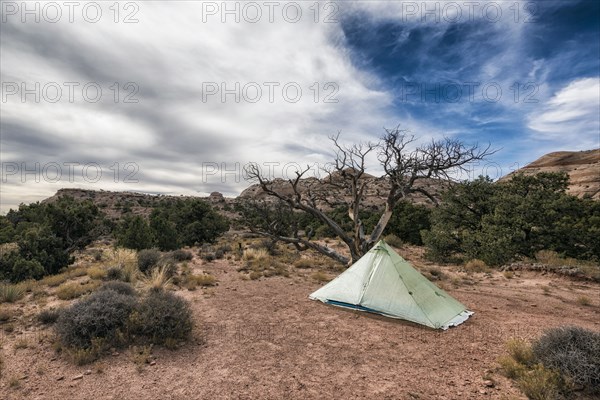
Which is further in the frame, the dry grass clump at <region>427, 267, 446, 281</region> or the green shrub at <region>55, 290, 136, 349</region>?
the dry grass clump at <region>427, 267, 446, 281</region>

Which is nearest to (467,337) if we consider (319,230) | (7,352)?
(7,352)

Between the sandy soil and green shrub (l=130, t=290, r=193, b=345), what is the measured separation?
35 cm

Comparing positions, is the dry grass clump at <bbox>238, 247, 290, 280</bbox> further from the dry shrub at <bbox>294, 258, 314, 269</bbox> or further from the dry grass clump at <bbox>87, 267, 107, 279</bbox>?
the dry grass clump at <bbox>87, 267, 107, 279</bbox>

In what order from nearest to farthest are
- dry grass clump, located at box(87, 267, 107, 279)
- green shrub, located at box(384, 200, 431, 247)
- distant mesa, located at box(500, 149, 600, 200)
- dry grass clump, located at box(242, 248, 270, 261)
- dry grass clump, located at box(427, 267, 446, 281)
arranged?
dry grass clump, located at box(87, 267, 107, 279)
dry grass clump, located at box(427, 267, 446, 281)
dry grass clump, located at box(242, 248, 270, 261)
green shrub, located at box(384, 200, 431, 247)
distant mesa, located at box(500, 149, 600, 200)

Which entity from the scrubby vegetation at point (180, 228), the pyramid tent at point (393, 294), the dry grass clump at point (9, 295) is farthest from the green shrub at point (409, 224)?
the dry grass clump at point (9, 295)

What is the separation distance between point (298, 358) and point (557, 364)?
4.37 metres

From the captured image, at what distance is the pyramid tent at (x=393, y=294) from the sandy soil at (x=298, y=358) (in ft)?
0.86

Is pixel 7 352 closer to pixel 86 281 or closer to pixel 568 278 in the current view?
pixel 86 281

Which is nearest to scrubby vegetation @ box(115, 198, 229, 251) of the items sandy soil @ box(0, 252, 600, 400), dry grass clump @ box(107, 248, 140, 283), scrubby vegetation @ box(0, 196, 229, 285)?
scrubby vegetation @ box(0, 196, 229, 285)

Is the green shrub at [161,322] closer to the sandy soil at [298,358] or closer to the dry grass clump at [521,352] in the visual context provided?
the sandy soil at [298,358]

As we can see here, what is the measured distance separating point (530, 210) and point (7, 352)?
915 inches

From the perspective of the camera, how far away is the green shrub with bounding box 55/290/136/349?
21.2 ft

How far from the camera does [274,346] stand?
21.9 feet

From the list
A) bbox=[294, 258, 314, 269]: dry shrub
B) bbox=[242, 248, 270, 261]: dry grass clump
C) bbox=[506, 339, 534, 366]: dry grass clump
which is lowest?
bbox=[294, 258, 314, 269]: dry shrub
